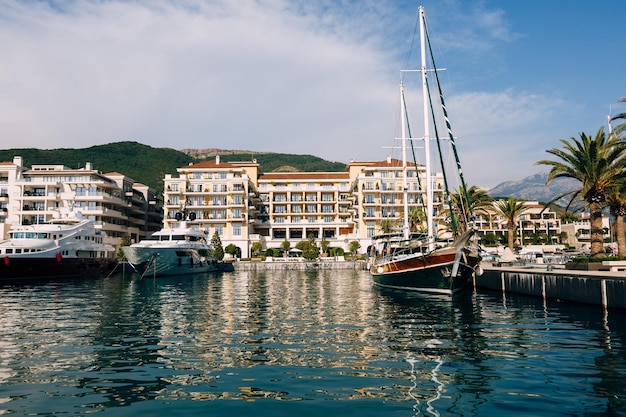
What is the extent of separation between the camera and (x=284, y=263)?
77250 millimetres

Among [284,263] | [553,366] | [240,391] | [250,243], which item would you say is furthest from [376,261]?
[250,243]

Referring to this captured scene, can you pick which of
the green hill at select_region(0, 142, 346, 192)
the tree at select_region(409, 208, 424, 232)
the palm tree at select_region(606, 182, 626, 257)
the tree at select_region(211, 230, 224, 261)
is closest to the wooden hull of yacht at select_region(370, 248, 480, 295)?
the palm tree at select_region(606, 182, 626, 257)

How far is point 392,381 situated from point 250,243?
87.0 m

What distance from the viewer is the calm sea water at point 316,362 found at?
8.95 meters

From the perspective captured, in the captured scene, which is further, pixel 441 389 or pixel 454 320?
pixel 454 320

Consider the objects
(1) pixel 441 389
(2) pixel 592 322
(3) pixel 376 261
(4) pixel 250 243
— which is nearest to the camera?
(1) pixel 441 389

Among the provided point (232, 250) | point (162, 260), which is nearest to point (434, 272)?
point (162, 260)

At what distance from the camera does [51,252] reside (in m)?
53.2

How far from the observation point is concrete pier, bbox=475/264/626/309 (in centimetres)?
2109

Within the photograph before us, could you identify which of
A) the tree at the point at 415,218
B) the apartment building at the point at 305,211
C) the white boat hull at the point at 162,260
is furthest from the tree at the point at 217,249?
the tree at the point at 415,218

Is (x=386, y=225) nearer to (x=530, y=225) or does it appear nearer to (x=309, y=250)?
(x=309, y=250)

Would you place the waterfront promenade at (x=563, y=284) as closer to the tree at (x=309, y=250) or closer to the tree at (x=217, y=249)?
the tree at (x=309, y=250)

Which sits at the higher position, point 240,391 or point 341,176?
point 341,176

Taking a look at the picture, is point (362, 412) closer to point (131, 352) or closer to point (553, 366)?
point (553, 366)
